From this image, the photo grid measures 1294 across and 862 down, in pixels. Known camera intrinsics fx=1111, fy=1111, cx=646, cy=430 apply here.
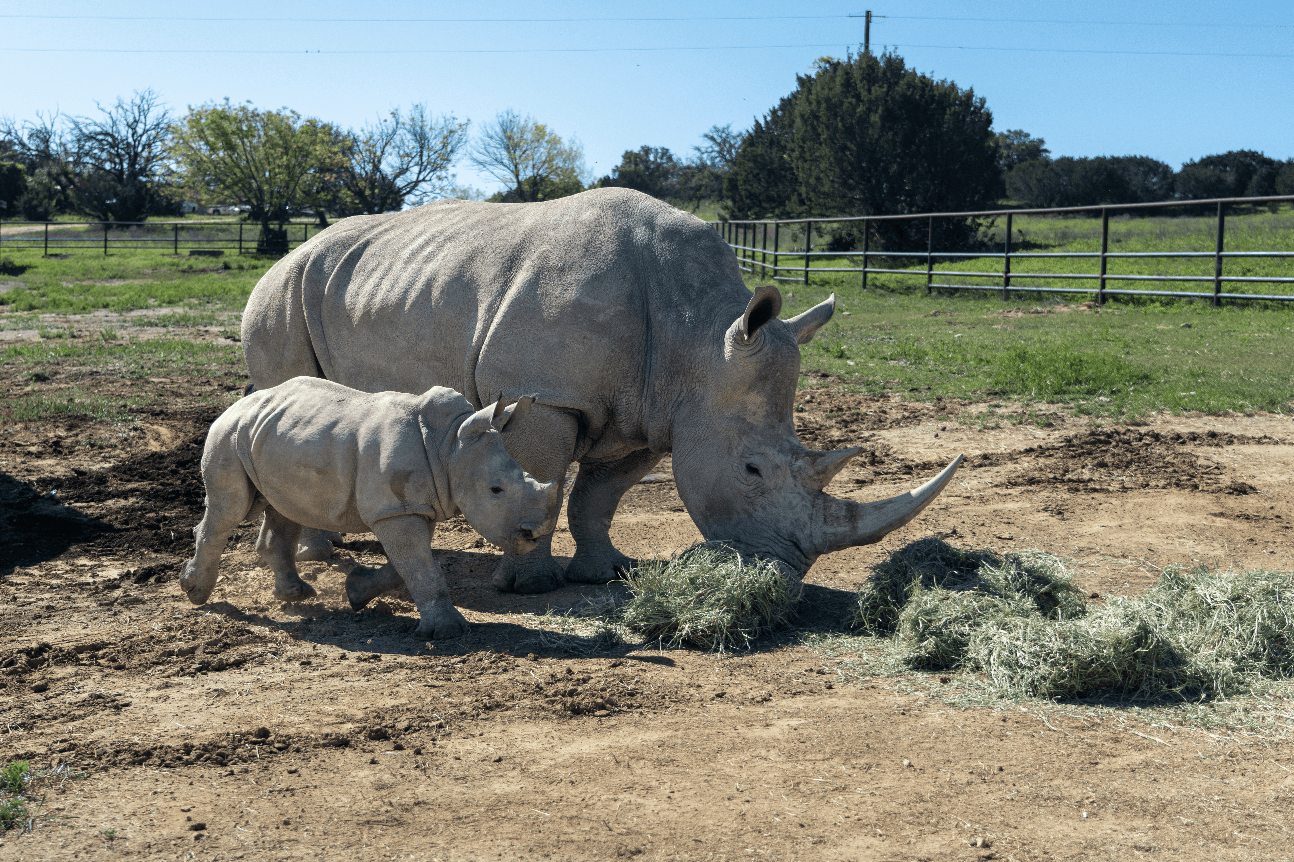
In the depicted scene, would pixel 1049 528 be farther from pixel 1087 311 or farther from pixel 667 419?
pixel 1087 311

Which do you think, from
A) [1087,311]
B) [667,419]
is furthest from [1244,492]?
[1087,311]

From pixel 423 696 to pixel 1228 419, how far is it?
25.9ft

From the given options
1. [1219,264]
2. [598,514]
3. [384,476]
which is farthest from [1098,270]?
[384,476]

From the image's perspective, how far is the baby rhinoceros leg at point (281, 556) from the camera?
5.68m

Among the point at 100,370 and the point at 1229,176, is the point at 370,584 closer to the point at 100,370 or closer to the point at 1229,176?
the point at 100,370

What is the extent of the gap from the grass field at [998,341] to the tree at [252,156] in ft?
72.8

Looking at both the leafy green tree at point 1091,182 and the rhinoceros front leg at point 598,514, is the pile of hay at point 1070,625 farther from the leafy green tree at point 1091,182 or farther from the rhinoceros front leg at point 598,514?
the leafy green tree at point 1091,182

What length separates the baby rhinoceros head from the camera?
4.94m

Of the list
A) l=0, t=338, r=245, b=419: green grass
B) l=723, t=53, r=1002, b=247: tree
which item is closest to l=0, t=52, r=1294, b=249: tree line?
l=723, t=53, r=1002, b=247: tree

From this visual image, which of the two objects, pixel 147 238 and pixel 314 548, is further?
pixel 147 238

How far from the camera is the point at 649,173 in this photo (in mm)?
71812

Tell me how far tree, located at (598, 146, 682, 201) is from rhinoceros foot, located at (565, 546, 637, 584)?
5859cm

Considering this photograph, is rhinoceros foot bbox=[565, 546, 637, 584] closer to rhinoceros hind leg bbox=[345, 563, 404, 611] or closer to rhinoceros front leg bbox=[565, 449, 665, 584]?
rhinoceros front leg bbox=[565, 449, 665, 584]

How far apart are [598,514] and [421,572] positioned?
1.42 meters
